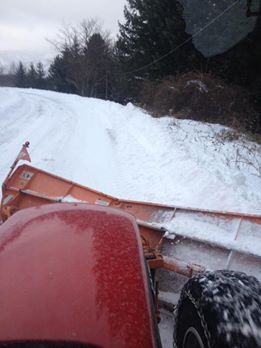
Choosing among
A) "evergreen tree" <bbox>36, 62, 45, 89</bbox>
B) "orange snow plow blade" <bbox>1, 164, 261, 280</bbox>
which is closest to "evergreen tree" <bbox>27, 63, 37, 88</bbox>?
"evergreen tree" <bbox>36, 62, 45, 89</bbox>

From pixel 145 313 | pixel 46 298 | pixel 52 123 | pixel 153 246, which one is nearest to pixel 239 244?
pixel 153 246

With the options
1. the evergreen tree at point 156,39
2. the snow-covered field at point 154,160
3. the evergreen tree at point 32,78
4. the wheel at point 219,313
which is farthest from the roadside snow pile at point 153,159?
the evergreen tree at point 32,78

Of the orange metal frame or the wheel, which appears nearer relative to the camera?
the wheel

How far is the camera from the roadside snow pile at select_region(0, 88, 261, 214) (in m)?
6.52

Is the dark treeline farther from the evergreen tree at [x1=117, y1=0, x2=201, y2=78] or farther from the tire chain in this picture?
the tire chain

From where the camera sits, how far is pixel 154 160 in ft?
29.2

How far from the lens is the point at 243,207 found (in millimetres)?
5625

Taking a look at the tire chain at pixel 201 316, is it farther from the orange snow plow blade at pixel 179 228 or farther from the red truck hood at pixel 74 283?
the orange snow plow blade at pixel 179 228

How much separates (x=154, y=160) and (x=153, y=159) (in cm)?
11

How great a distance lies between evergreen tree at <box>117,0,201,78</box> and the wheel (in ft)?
56.3

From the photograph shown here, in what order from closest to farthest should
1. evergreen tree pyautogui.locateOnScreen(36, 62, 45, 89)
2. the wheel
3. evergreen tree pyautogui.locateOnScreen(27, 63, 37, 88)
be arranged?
the wheel, evergreen tree pyautogui.locateOnScreen(36, 62, 45, 89), evergreen tree pyautogui.locateOnScreen(27, 63, 37, 88)

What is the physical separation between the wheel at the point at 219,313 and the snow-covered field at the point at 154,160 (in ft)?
2.53

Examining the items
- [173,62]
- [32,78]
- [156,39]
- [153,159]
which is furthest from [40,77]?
[153,159]

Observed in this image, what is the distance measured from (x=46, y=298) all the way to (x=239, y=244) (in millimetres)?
2078
